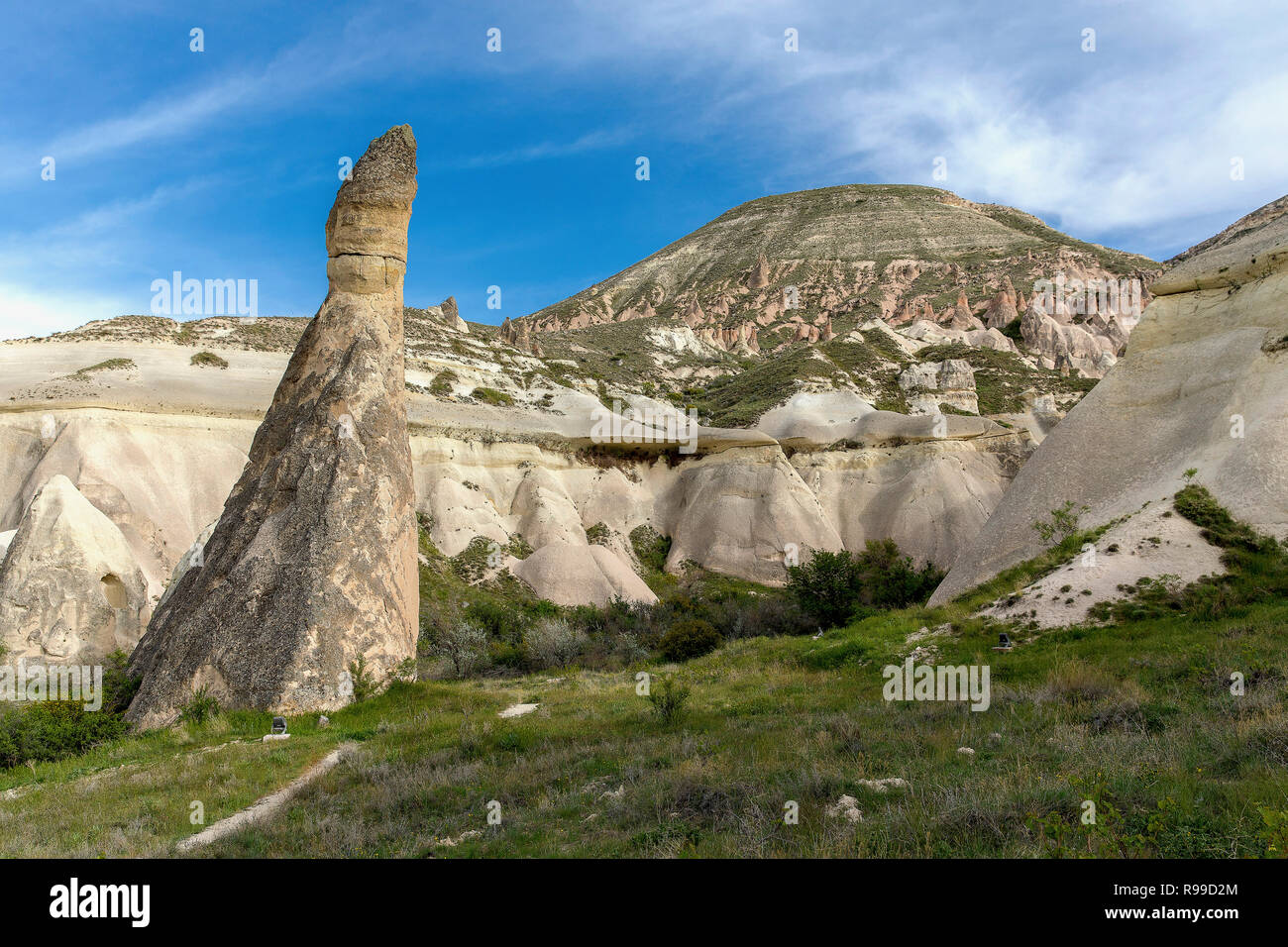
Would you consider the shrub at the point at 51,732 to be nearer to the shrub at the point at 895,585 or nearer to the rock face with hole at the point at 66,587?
the rock face with hole at the point at 66,587

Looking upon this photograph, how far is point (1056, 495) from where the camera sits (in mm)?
18578

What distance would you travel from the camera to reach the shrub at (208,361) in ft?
119

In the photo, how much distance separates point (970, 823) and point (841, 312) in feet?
299

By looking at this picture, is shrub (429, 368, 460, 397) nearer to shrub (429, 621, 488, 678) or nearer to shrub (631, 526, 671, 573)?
shrub (631, 526, 671, 573)

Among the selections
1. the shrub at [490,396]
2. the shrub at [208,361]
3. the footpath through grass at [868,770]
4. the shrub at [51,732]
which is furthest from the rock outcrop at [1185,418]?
the shrub at [208,361]

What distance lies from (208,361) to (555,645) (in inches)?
1007

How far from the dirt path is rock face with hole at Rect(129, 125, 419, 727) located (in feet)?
10.3

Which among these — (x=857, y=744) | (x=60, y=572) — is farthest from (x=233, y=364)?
(x=857, y=744)

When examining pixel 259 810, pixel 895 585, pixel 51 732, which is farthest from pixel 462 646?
pixel 259 810

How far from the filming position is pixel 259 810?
759cm

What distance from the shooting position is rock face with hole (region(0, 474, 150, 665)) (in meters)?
16.0

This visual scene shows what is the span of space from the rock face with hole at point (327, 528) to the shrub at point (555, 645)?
270 inches

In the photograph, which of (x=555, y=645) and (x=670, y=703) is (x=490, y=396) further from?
(x=670, y=703)
